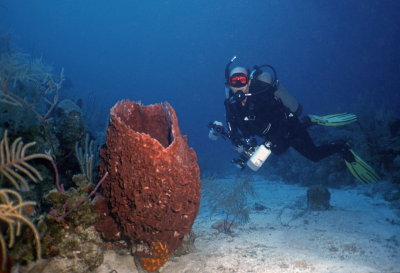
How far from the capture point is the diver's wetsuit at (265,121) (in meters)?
6.40

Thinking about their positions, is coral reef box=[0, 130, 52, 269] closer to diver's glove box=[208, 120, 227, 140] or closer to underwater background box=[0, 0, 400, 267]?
underwater background box=[0, 0, 400, 267]

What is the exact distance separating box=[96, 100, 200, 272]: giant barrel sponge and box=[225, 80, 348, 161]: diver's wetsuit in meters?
3.50

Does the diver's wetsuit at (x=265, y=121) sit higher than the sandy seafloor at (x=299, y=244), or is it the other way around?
the diver's wetsuit at (x=265, y=121)

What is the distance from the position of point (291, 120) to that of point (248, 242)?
3.84 meters

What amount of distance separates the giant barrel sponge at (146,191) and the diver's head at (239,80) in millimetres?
3476

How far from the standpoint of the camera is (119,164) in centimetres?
289

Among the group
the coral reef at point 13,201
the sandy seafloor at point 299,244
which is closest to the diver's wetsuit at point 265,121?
the sandy seafloor at point 299,244

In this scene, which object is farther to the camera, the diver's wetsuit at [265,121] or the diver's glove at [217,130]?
the diver's glove at [217,130]

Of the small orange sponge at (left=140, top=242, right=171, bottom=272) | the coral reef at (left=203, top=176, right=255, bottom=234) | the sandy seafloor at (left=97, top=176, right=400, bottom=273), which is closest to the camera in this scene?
the small orange sponge at (left=140, top=242, right=171, bottom=272)

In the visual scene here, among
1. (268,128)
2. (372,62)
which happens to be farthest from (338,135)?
(372,62)

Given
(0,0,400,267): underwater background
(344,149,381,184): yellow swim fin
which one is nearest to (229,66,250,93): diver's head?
(0,0,400,267): underwater background

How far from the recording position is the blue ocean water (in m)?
75.4

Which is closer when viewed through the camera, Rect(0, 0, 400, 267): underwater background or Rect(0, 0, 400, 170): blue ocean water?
Rect(0, 0, 400, 267): underwater background

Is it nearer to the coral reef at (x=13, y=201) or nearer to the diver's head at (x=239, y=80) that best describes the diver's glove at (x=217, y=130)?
the diver's head at (x=239, y=80)
